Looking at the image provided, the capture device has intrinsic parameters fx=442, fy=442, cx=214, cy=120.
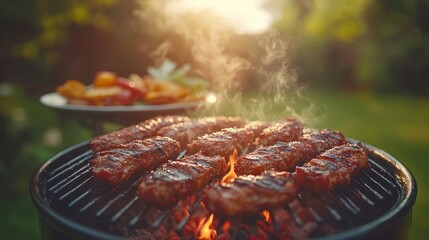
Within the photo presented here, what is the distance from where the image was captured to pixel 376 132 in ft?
33.0

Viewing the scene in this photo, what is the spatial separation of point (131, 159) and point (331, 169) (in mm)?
1198

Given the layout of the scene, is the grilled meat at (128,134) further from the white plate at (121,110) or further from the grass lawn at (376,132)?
the grass lawn at (376,132)

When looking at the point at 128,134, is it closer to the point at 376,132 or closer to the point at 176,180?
the point at 176,180

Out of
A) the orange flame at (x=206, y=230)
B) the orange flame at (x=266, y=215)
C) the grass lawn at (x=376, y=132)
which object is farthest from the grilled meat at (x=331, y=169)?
the grass lawn at (x=376, y=132)

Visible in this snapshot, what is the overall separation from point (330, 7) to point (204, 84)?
1005 cm

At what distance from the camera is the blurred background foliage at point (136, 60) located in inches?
278

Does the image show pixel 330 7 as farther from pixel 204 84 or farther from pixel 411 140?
pixel 204 84

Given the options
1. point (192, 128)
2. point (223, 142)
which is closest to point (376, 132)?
point (192, 128)

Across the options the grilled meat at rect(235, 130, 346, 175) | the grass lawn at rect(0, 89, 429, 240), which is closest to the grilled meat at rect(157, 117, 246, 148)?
the grilled meat at rect(235, 130, 346, 175)

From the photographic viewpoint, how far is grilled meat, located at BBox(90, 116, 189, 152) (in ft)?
10.3

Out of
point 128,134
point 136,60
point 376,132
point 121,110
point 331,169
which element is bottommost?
point 376,132

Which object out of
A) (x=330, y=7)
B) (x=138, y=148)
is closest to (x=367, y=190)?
(x=138, y=148)

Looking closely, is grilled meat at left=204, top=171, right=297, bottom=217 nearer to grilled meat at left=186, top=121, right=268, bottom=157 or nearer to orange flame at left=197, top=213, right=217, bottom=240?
orange flame at left=197, top=213, right=217, bottom=240

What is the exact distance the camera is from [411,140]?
9.44 metres
